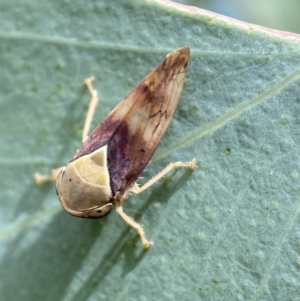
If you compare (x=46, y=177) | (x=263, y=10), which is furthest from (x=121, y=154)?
(x=263, y=10)

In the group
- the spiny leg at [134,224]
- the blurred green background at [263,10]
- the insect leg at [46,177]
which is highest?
the blurred green background at [263,10]

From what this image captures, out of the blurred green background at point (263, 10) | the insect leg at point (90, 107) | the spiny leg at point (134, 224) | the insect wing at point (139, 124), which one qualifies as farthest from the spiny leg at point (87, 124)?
the blurred green background at point (263, 10)

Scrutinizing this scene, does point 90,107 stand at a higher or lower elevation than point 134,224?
higher

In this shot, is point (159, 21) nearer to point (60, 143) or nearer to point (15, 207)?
point (60, 143)

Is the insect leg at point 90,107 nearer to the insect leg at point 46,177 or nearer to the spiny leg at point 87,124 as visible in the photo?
the spiny leg at point 87,124

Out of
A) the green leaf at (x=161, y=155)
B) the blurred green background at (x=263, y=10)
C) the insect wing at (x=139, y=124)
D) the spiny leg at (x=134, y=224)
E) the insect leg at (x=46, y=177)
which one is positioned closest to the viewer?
the green leaf at (x=161, y=155)

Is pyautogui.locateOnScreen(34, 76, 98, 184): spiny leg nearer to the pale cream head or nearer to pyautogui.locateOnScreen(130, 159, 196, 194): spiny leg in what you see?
the pale cream head

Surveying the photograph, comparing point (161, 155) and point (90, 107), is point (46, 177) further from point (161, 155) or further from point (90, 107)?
point (161, 155)
